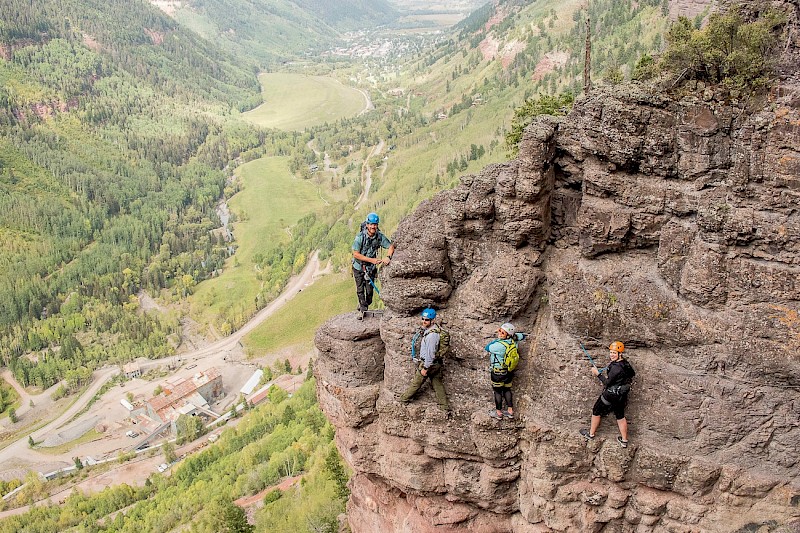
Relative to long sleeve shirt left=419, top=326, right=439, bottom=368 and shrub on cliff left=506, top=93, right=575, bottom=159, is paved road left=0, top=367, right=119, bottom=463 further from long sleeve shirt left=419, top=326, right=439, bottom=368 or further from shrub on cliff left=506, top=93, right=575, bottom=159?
long sleeve shirt left=419, top=326, right=439, bottom=368

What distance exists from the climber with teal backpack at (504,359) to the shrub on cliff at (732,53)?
11179 millimetres

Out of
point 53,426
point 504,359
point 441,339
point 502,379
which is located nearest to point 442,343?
point 441,339

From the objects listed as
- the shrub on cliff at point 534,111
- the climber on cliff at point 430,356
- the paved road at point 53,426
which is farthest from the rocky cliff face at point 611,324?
the paved road at point 53,426

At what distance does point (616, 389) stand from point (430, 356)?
6524 millimetres

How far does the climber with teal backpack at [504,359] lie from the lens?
2145 centimetres

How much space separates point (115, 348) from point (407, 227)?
14584 centimetres

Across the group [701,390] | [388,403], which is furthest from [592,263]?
[388,403]

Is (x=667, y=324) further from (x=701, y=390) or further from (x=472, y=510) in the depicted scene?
(x=472, y=510)

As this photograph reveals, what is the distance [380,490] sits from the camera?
27.4m

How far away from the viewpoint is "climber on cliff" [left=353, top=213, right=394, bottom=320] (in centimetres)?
2473

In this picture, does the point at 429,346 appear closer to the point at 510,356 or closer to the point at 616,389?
the point at 510,356

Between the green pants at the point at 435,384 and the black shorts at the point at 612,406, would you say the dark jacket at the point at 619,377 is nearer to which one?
the black shorts at the point at 612,406

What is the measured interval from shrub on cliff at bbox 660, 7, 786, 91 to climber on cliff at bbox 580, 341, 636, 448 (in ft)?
32.6

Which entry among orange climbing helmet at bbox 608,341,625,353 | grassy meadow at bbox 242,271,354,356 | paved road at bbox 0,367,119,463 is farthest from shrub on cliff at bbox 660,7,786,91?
paved road at bbox 0,367,119,463
